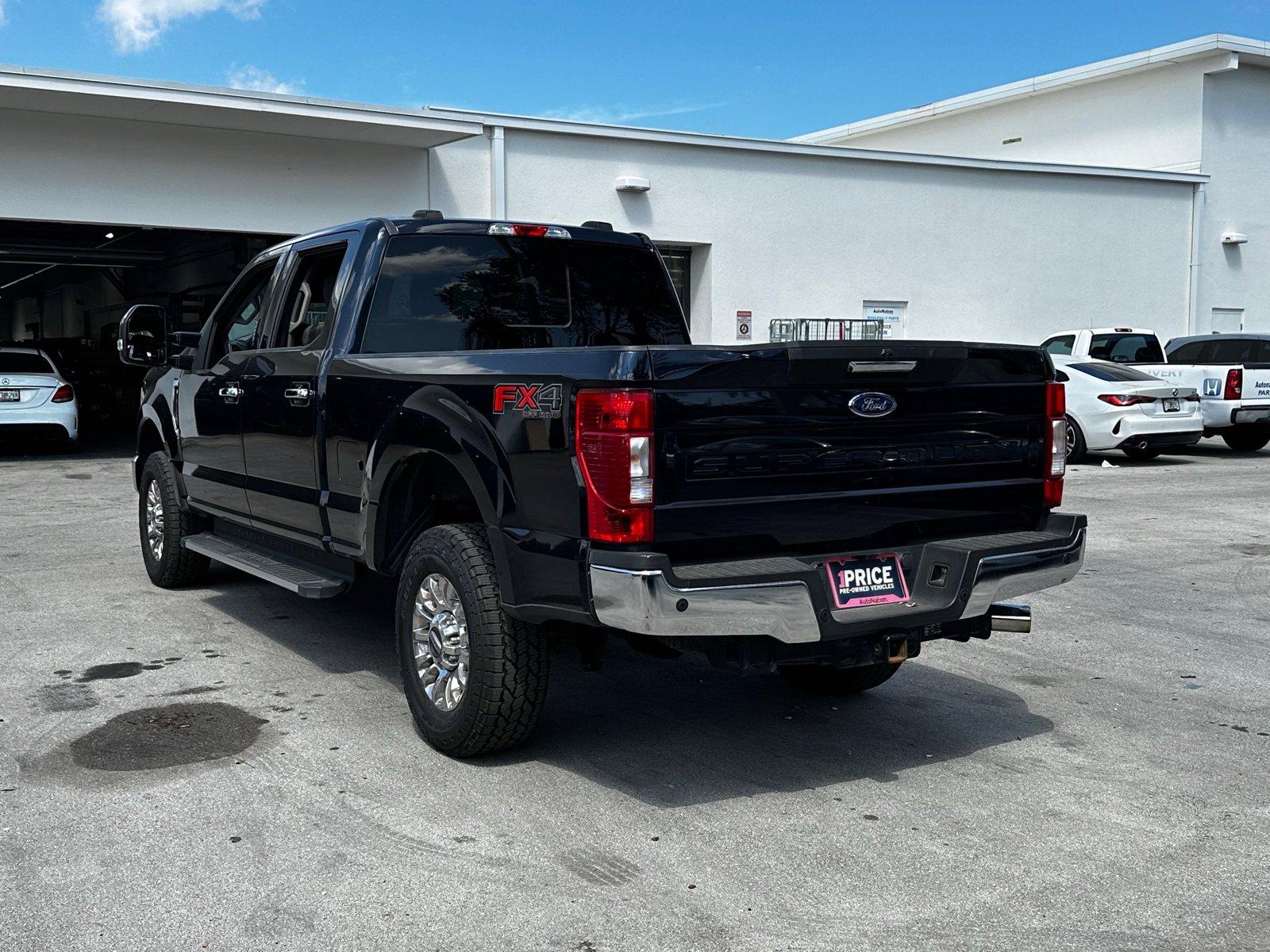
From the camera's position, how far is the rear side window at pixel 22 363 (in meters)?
18.7

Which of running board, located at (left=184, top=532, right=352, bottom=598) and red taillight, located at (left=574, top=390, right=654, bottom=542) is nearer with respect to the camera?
red taillight, located at (left=574, top=390, right=654, bottom=542)

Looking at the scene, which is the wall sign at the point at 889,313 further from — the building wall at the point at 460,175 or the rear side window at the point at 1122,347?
Answer: the building wall at the point at 460,175

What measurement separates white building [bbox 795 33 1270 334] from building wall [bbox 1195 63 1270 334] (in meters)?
0.02

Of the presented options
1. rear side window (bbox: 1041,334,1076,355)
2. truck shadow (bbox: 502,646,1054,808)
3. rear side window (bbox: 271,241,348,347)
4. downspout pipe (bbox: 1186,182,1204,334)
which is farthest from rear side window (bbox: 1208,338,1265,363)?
rear side window (bbox: 271,241,348,347)

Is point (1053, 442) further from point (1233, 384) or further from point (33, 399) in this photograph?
point (33, 399)

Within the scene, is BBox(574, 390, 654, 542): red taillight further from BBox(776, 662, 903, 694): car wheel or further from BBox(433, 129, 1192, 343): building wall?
BBox(433, 129, 1192, 343): building wall

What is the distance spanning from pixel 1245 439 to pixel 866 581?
1644 centimetres

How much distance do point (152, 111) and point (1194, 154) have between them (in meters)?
19.9

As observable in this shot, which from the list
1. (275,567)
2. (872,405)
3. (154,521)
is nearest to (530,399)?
(872,405)

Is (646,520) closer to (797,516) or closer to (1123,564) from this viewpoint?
(797,516)

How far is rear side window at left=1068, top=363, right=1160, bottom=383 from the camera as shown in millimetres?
16656

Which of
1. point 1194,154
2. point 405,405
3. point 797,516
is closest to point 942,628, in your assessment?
point 797,516

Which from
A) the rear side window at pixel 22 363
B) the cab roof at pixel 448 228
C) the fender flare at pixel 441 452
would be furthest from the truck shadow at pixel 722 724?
the rear side window at pixel 22 363

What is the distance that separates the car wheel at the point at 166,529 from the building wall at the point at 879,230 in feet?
38.4
